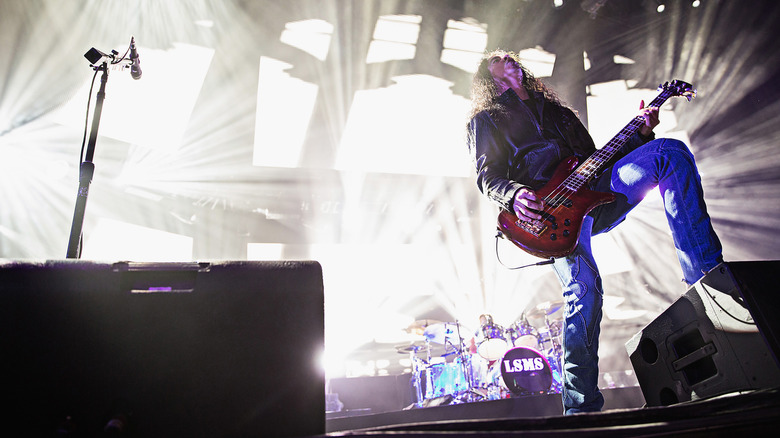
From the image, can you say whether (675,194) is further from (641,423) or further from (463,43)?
(463,43)

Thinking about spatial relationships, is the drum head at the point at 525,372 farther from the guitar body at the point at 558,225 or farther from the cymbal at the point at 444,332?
the guitar body at the point at 558,225

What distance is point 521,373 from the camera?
457 cm

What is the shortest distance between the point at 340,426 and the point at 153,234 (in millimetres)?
5618

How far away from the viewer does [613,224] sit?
1931 mm

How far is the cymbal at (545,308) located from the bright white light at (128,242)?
224 inches

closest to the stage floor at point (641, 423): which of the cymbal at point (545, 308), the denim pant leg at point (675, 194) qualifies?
the denim pant leg at point (675, 194)

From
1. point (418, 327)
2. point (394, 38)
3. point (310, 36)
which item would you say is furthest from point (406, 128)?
point (418, 327)

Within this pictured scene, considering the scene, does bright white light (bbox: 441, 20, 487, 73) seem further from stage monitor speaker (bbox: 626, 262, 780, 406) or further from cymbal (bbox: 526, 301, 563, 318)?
stage monitor speaker (bbox: 626, 262, 780, 406)

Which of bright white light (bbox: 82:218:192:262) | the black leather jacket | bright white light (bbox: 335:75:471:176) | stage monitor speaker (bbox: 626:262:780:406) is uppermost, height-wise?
bright white light (bbox: 335:75:471:176)

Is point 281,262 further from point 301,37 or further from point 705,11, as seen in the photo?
point 705,11

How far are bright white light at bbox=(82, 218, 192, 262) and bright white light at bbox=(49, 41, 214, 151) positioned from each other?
1652 mm

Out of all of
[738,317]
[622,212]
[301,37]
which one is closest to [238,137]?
[301,37]

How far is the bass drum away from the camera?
4.50 m

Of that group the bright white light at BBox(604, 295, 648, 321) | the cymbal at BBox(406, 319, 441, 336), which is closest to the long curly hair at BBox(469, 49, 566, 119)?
the cymbal at BBox(406, 319, 441, 336)
